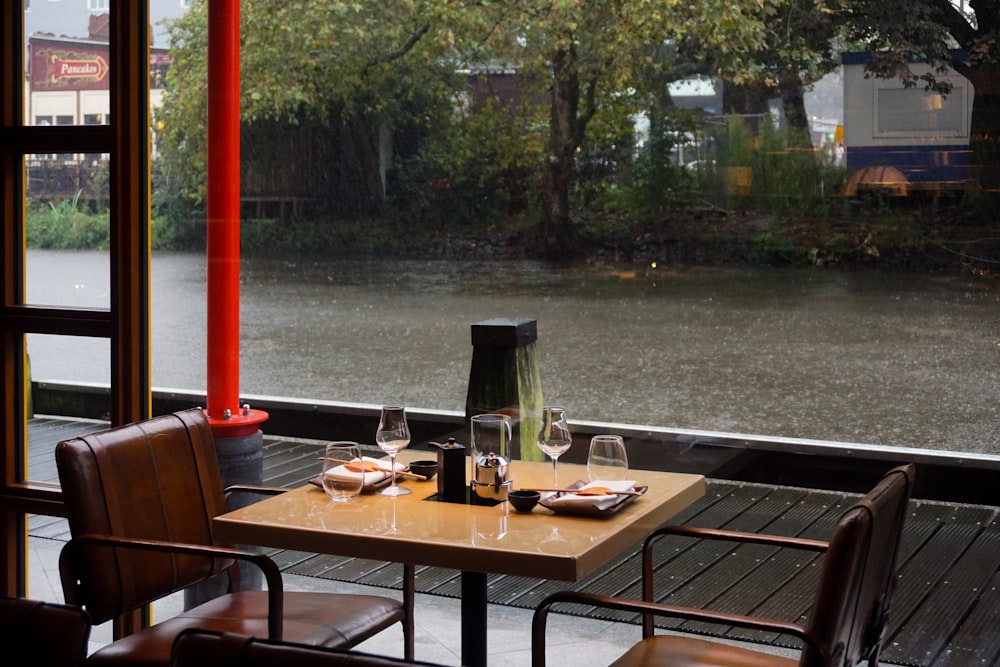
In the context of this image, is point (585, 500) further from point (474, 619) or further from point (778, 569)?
point (778, 569)

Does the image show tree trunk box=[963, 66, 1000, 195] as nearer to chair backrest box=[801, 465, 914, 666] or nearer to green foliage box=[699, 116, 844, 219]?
green foliage box=[699, 116, 844, 219]

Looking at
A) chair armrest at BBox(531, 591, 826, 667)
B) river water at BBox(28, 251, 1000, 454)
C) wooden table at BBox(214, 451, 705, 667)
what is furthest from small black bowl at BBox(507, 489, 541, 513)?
river water at BBox(28, 251, 1000, 454)

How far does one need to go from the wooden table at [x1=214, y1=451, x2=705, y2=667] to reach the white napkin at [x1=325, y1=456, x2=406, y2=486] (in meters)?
0.07

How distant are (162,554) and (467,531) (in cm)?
92

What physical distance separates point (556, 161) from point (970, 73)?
4.25ft

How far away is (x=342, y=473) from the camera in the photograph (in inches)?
109

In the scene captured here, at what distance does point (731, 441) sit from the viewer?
159 inches

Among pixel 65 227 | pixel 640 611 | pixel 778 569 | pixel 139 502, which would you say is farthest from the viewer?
pixel 778 569

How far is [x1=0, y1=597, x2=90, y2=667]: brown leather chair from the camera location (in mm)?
1627

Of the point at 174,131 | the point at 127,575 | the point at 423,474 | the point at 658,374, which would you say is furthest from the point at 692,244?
the point at 127,575

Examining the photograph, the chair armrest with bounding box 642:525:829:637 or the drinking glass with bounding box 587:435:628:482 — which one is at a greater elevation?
the drinking glass with bounding box 587:435:628:482

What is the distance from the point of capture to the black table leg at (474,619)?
9.45 feet

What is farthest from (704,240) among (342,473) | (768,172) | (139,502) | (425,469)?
(139,502)

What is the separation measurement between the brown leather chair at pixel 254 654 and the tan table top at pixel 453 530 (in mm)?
911
